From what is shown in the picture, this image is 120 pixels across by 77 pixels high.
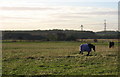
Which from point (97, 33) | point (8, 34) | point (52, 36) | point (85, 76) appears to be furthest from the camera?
point (97, 33)

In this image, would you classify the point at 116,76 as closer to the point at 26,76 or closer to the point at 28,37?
the point at 26,76

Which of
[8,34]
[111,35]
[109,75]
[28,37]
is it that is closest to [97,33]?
[111,35]

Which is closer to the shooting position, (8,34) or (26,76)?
(26,76)

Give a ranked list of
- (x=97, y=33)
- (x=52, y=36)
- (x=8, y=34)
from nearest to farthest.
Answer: (x=52, y=36), (x=8, y=34), (x=97, y=33)

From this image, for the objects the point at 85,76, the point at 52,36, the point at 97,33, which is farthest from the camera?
the point at 97,33

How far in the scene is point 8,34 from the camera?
10325 cm

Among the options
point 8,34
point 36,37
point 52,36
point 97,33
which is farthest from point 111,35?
point 8,34

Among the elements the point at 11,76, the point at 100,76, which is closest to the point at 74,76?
the point at 100,76

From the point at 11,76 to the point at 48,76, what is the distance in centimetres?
187

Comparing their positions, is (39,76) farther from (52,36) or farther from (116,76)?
(52,36)

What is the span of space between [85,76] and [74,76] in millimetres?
533

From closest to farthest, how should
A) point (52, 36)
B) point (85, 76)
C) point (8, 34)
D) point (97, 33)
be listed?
point (85, 76) < point (52, 36) < point (8, 34) < point (97, 33)

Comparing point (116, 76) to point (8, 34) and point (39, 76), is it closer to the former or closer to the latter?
point (39, 76)

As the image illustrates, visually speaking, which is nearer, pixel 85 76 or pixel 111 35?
pixel 85 76
